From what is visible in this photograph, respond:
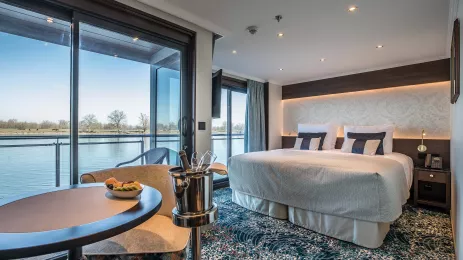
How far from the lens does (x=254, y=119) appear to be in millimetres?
5008

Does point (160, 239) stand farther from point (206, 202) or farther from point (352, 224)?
point (352, 224)

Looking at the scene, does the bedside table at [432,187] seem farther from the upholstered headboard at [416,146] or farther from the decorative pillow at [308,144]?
the decorative pillow at [308,144]

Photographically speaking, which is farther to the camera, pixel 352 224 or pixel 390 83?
pixel 390 83

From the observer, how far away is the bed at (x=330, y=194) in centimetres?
212

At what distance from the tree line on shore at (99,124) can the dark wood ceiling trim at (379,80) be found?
358 centimetres

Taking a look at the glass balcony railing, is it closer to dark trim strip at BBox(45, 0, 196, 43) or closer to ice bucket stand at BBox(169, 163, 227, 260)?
dark trim strip at BBox(45, 0, 196, 43)

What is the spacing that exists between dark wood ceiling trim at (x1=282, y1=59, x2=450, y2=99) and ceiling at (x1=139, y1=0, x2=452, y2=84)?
0.13 metres

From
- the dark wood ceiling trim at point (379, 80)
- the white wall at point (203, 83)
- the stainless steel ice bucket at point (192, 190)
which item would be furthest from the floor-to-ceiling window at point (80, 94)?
the dark wood ceiling trim at point (379, 80)

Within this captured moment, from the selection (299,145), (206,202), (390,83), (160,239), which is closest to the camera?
(206,202)

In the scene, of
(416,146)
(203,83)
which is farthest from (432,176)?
(203,83)

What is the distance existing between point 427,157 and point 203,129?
349 centimetres

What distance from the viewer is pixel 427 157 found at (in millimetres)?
3516

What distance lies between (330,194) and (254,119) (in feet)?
9.36

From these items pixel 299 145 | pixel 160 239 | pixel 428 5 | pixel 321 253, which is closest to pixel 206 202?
pixel 160 239
